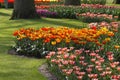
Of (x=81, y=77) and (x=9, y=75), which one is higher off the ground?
(x=81, y=77)

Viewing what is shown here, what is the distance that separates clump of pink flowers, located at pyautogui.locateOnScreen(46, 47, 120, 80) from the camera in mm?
7715

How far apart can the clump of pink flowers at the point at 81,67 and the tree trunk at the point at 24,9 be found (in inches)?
486

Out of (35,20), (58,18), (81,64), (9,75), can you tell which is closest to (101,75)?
(81,64)

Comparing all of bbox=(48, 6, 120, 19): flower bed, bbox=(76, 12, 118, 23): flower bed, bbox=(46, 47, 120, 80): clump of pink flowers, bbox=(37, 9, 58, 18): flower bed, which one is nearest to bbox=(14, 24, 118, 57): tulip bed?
bbox=(46, 47, 120, 80): clump of pink flowers

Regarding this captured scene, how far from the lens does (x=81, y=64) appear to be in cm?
866

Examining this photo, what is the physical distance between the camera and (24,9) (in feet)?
71.8

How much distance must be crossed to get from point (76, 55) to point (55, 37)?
6.88 feet

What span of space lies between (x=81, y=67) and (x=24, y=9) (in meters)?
13.7

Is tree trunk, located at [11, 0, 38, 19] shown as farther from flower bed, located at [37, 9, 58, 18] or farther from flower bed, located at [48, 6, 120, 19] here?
flower bed, located at [48, 6, 120, 19]

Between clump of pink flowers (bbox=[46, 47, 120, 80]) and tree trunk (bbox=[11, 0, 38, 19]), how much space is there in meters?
12.4

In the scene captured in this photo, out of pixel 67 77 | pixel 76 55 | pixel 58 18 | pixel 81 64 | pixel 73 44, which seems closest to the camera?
pixel 67 77

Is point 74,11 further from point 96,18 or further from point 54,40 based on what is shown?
point 54,40

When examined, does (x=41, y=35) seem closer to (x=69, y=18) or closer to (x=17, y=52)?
(x=17, y=52)

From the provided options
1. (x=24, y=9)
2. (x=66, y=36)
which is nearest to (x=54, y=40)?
(x=66, y=36)
